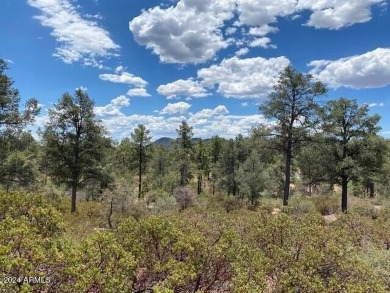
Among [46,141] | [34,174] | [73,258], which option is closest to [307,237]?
[73,258]

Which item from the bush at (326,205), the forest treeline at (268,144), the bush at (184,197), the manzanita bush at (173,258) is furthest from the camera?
the bush at (184,197)

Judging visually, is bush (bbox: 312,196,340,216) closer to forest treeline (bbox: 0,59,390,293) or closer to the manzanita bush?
forest treeline (bbox: 0,59,390,293)

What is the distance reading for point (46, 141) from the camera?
88.9ft

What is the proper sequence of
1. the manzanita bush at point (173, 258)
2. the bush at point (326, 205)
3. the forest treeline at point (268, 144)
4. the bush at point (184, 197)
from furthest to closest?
the bush at point (184, 197) < the bush at point (326, 205) < the forest treeline at point (268, 144) < the manzanita bush at point (173, 258)

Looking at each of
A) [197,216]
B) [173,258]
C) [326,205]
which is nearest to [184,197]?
[326,205]

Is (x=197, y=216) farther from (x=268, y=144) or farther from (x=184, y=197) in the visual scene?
(x=184, y=197)

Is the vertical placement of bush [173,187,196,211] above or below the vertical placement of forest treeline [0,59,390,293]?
below

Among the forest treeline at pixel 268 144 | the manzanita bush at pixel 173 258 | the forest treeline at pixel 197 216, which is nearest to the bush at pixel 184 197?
the forest treeline at pixel 197 216

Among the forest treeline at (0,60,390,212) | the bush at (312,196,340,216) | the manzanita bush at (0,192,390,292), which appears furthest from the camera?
the bush at (312,196,340,216)

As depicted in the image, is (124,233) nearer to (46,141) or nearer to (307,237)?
(307,237)

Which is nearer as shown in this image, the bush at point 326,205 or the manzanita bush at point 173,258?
the manzanita bush at point 173,258

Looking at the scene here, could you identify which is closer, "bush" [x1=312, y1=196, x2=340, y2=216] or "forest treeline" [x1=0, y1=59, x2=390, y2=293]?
"forest treeline" [x1=0, y1=59, x2=390, y2=293]

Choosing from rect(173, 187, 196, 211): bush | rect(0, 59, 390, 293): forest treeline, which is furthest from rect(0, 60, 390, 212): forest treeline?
rect(173, 187, 196, 211): bush

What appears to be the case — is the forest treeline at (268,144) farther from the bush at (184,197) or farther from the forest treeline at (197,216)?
the bush at (184,197)
